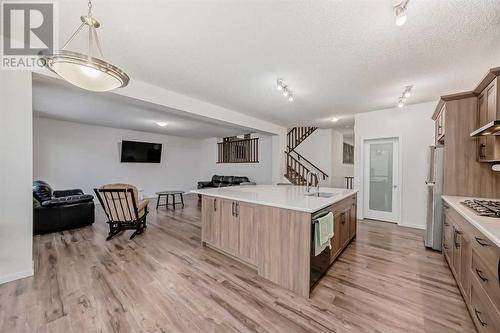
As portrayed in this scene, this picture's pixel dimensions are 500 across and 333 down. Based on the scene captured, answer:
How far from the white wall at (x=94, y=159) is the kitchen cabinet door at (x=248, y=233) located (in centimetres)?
672

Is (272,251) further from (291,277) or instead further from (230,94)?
(230,94)

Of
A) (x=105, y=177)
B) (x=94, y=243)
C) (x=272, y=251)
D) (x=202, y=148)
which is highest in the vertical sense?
(x=202, y=148)

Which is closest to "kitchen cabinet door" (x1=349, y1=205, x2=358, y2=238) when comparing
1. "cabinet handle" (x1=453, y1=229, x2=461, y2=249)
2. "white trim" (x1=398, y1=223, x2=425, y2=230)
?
"cabinet handle" (x1=453, y1=229, x2=461, y2=249)

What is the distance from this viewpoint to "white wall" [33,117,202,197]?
19.7 feet

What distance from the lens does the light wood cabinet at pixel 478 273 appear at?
1289mm

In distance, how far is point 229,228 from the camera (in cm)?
284

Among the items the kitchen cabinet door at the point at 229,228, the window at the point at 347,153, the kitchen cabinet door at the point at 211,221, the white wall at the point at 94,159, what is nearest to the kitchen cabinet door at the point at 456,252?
the kitchen cabinet door at the point at 229,228

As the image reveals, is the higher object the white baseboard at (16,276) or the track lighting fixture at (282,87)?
the track lighting fixture at (282,87)

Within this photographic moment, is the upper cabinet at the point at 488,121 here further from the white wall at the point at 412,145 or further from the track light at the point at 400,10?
the white wall at the point at 412,145

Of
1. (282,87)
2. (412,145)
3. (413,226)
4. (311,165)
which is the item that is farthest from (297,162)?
(282,87)

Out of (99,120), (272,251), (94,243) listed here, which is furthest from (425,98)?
(99,120)

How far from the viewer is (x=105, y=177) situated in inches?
281

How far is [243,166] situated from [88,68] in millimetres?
7252

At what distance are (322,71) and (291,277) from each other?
2740 mm
